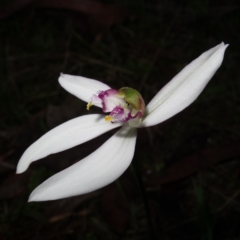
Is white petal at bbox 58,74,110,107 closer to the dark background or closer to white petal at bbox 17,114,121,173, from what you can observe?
white petal at bbox 17,114,121,173

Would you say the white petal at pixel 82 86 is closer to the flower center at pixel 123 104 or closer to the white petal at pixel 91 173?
the flower center at pixel 123 104

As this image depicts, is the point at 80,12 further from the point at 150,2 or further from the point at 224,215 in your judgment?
the point at 224,215

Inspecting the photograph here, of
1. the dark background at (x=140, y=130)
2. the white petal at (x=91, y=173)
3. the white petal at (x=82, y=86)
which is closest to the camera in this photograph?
the white petal at (x=91, y=173)

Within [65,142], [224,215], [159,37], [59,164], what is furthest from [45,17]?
[65,142]

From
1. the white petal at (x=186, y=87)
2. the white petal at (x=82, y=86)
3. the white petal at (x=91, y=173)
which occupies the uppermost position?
the white petal at (x=82, y=86)

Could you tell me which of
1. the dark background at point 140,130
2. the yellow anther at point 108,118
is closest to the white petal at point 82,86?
the yellow anther at point 108,118

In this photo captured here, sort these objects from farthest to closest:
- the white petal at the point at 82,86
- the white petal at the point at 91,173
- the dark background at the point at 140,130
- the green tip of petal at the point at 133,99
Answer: the dark background at the point at 140,130, the white petal at the point at 82,86, the green tip of petal at the point at 133,99, the white petal at the point at 91,173

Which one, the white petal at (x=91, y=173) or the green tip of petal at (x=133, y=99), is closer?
the white petal at (x=91, y=173)
